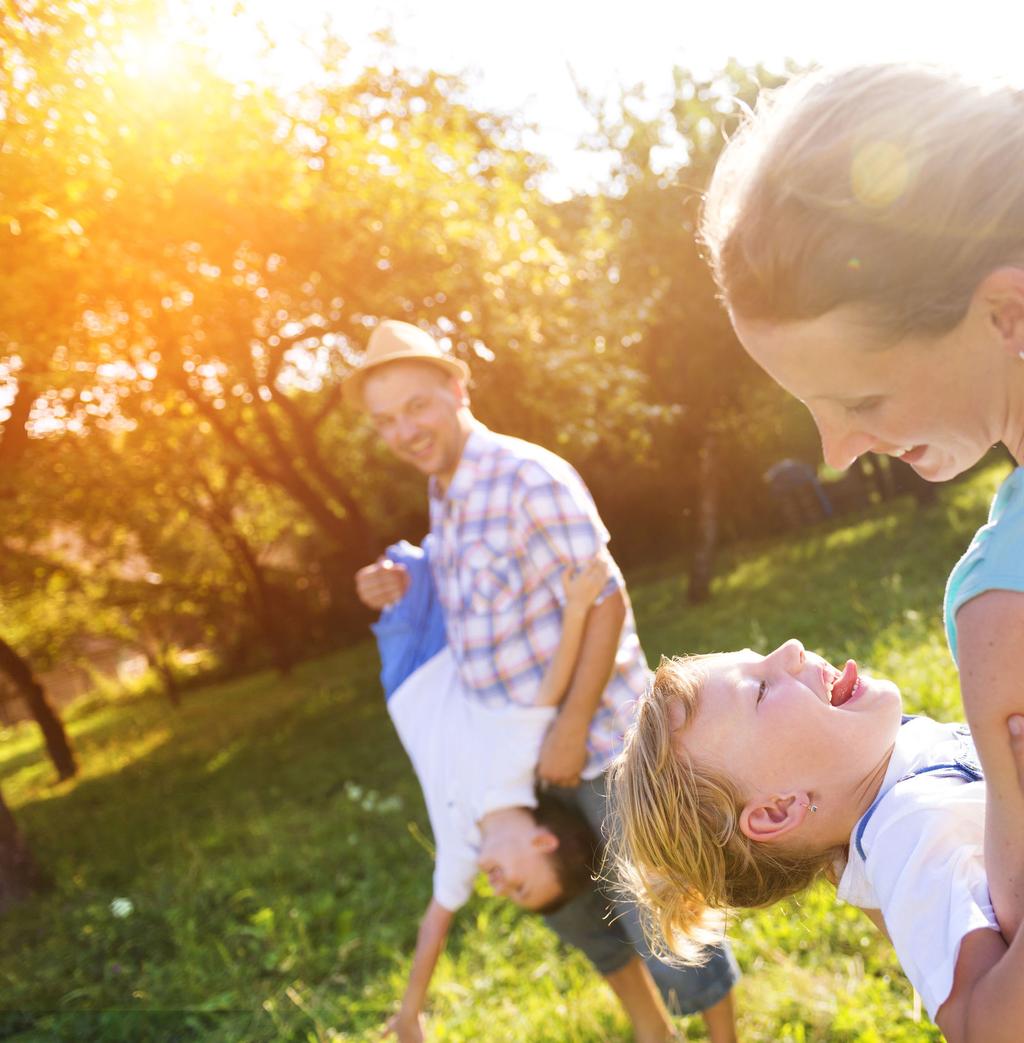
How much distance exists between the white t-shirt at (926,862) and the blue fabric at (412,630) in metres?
1.85

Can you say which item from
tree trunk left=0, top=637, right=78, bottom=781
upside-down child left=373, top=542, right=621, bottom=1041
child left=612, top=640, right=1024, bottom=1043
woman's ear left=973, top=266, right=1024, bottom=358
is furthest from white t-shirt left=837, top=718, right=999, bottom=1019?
tree trunk left=0, top=637, right=78, bottom=781

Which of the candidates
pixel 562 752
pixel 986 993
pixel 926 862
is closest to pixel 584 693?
pixel 562 752

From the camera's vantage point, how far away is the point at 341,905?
5727 mm

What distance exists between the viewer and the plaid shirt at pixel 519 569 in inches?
114

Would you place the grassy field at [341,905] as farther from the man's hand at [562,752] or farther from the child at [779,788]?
the man's hand at [562,752]

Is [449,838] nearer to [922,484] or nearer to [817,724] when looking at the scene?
[817,724]

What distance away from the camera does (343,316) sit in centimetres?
1074

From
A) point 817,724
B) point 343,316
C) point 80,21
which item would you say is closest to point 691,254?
point 343,316

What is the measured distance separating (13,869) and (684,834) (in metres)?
7.28

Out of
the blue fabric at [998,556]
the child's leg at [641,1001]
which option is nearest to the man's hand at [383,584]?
the child's leg at [641,1001]

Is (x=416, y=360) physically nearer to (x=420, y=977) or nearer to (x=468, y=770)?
(x=468, y=770)

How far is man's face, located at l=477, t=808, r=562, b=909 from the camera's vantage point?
2760 millimetres

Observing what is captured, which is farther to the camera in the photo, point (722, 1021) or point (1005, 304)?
point (722, 1021)

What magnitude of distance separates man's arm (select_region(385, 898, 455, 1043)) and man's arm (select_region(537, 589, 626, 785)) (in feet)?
1.80
